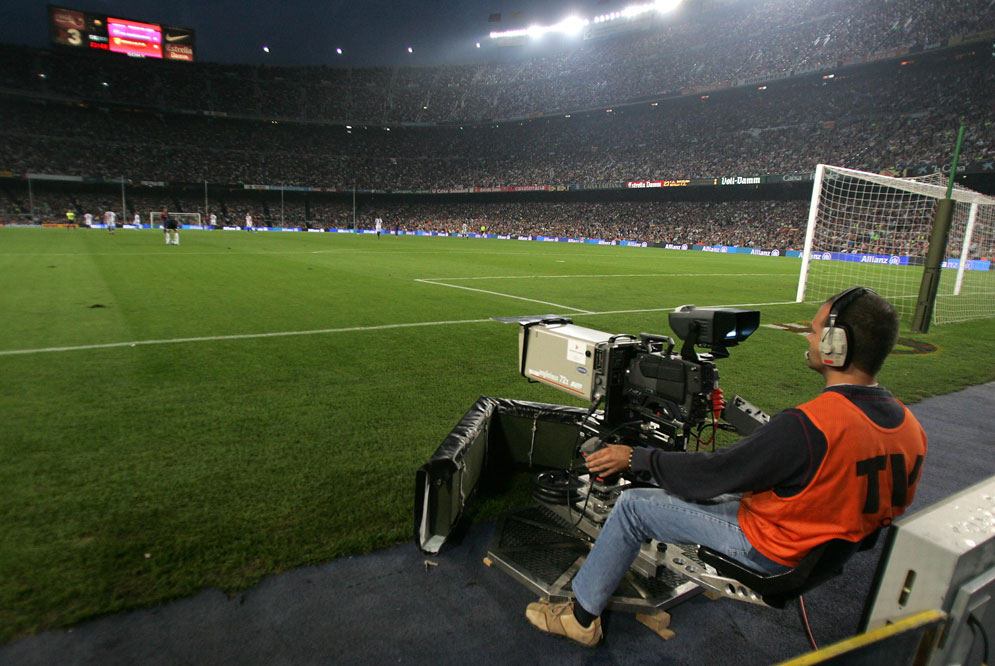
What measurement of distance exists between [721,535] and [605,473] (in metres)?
0.48

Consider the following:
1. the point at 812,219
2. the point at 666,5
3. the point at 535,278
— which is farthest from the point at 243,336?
the point at 666,5

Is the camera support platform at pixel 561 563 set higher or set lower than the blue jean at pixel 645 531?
lower

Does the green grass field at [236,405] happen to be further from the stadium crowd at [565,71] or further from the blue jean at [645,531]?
the stadium crowd at [565,71]

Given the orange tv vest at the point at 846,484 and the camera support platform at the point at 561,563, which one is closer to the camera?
the orange tv vest at the point at 846,484

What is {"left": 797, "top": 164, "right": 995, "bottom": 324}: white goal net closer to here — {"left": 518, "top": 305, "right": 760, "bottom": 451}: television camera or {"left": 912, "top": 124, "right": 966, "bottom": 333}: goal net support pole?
{"left": 912, "top": 124, "right": 966, "bottom": 333}: goal net support pole

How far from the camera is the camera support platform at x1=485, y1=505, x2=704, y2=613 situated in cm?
256

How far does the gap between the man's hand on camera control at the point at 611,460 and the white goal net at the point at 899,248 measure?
37.7 feet

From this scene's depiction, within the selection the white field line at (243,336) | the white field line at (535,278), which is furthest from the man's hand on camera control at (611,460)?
the white field line at (535,278)

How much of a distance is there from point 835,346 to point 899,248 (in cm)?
3255

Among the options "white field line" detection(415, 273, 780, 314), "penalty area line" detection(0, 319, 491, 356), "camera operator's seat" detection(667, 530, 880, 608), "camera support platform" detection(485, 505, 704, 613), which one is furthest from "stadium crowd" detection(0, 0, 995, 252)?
"camera operator's seat" detection(667, 530, 880, 608)

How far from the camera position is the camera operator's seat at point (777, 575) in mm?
1814

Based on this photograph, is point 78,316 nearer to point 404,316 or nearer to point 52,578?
point 404,316

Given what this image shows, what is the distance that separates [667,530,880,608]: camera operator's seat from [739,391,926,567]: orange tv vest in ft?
0.13

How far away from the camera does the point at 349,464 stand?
376cm
